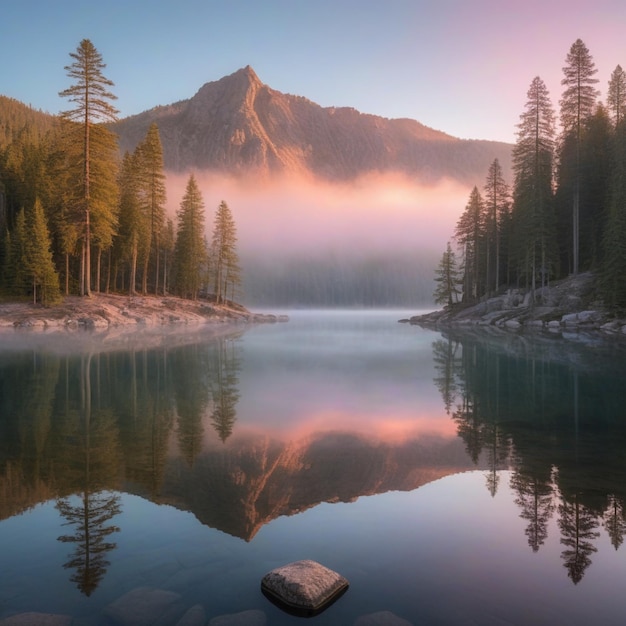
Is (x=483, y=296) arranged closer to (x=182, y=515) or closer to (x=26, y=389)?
(x=26, y=389)

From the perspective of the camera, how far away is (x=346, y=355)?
31.2 meters

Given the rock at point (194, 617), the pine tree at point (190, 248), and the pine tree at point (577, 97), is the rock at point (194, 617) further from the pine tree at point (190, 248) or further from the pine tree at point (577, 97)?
the pine tree at point (190, 248)

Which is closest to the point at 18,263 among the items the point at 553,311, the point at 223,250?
the point at 223,250

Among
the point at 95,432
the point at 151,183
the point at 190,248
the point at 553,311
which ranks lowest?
the point at 95,432

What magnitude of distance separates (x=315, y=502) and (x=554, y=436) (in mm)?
6819

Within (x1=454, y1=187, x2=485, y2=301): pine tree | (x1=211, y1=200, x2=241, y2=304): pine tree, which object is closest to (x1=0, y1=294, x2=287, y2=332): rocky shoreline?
(x1=211, y1=200, x2=241, y2=304): pine tree

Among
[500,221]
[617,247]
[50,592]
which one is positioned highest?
[500,221]

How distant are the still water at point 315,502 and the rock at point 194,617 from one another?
0.8 inches

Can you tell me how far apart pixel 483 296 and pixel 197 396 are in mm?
62716

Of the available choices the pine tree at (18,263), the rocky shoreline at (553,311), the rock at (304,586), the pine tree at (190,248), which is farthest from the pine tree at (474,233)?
the rock at (304,586)

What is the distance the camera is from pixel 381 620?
4832 millimetres

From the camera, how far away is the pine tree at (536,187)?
55.7m

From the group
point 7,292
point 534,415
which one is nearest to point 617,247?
point 534,415

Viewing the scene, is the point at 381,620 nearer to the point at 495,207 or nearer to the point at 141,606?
the point at 141,606
